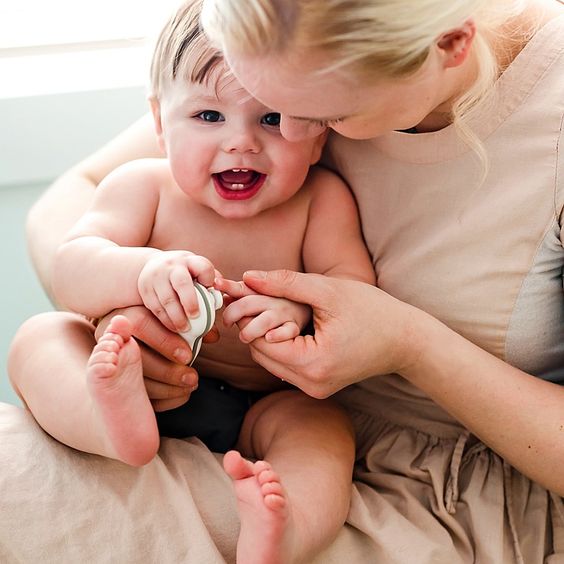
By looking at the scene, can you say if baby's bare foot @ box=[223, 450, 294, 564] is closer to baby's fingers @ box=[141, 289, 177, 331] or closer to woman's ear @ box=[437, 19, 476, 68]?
baby's fingers @ box=[141, 289, 177, 331]

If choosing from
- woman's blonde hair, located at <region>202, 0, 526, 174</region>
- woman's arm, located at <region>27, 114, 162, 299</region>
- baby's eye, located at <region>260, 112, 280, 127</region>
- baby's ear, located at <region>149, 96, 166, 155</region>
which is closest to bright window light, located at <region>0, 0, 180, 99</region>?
woman's arm, located at <region>27, 114, 162, 299</region>

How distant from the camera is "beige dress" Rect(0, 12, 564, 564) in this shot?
0.88m

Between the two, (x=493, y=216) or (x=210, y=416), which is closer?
(x=493, y=216)

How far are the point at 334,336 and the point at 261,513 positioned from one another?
0.64 ft

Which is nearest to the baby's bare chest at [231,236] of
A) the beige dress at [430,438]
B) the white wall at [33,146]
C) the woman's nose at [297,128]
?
the beige dress at [430,438]

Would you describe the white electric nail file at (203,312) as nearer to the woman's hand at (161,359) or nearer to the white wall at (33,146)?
the woman's hand at (161,359)

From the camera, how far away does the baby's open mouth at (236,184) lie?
1027 mm

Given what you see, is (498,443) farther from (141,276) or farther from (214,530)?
(141,276)

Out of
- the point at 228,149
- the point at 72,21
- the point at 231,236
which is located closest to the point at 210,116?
the point at 228,149

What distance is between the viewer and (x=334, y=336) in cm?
90

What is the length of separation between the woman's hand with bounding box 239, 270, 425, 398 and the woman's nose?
0.14 metres

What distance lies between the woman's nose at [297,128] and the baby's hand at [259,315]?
16cm

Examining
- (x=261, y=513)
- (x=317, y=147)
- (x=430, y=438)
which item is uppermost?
(x=317, y=147)

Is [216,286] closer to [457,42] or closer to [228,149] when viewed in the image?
[228,149]
